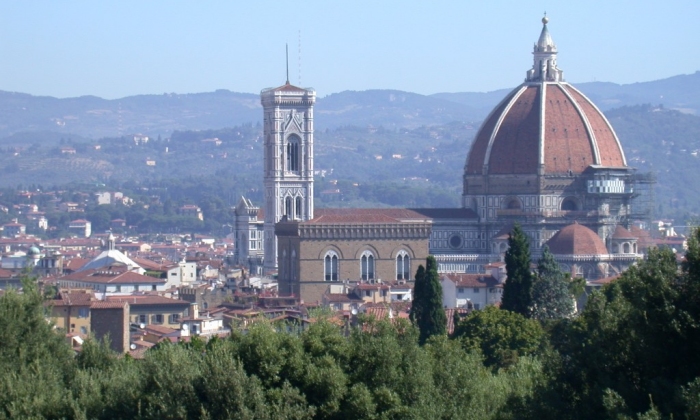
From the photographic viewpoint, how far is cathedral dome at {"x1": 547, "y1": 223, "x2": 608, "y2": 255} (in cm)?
8981

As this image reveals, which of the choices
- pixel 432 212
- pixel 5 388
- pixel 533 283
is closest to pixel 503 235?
pixel 432 212

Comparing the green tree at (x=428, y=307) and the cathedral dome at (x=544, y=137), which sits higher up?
the cathedral dome at (x=544, y=137)

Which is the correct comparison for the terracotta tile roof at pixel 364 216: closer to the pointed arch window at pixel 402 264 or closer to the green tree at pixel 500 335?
the pointed arch window at pixel 402 264

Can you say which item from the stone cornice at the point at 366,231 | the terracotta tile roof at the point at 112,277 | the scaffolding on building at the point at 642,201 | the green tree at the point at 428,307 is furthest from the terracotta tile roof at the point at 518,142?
the green tree at the point at 428,307

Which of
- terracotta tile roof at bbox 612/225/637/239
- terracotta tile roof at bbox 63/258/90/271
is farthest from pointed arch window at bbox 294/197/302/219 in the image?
terracotta tile roof at bbox 612/225/637/239

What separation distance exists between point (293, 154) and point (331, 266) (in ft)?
57.5

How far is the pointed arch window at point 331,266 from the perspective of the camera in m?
86.8

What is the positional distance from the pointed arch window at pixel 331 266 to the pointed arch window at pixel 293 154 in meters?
16.4

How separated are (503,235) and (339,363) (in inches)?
2508

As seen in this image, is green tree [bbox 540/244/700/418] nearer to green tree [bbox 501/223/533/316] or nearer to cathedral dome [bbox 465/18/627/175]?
green tree [bbox 501/223/533/316]

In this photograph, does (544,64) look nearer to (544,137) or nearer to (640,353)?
(544,137)

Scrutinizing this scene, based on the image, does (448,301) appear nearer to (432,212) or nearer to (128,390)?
(432,212)

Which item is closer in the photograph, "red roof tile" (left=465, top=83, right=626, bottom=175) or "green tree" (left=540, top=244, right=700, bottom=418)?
"green tree" (left=540, top=244, right=700, bottom=418)

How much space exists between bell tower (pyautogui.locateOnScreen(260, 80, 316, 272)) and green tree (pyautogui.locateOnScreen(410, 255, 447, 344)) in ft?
150
